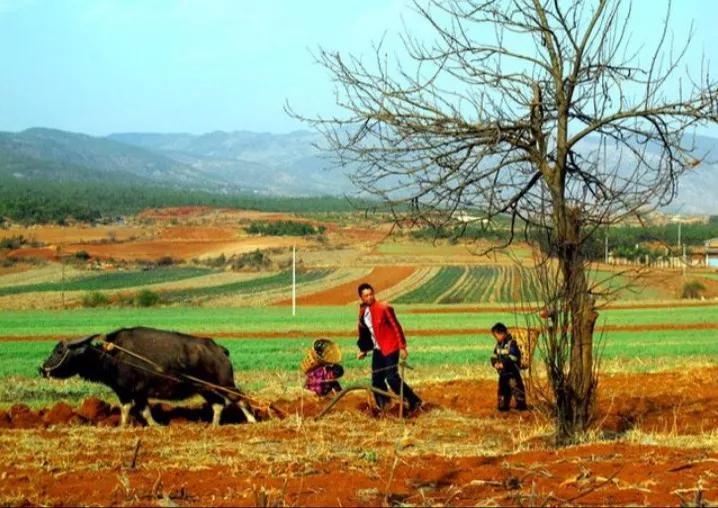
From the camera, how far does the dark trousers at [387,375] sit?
15.9m

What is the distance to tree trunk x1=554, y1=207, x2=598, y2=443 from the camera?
41.2ft

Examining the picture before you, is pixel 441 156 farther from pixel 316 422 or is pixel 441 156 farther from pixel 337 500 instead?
pixel 337 500

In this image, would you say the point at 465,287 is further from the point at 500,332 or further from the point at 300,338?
the point at 500,332

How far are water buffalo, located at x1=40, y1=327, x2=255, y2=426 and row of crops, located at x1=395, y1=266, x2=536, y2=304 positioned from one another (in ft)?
144

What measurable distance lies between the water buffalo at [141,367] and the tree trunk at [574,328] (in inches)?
193

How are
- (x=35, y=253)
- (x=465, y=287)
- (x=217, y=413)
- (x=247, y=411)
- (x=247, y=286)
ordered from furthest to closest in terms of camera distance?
(x=35, y=253), (x=247, y=286), (x=465, y=287), (x=247, y=411), (x=217, y=413)

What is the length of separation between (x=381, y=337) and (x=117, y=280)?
7388 cm

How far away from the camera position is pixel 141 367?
15.5 metres

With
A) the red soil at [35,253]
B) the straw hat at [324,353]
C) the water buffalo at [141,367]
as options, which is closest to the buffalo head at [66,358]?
the water buffalo at [141,367]

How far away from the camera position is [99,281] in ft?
285

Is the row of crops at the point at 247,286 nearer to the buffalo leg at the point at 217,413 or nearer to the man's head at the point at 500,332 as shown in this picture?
the man's head at the point at 500,332

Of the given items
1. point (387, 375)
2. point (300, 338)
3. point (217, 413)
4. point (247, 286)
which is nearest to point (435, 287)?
point (247, 286)

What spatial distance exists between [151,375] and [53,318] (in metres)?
40.8

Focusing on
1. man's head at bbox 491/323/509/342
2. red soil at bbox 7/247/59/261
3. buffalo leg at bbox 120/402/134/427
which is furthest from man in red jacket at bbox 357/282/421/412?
red soil at bbox 7/247/59/261
